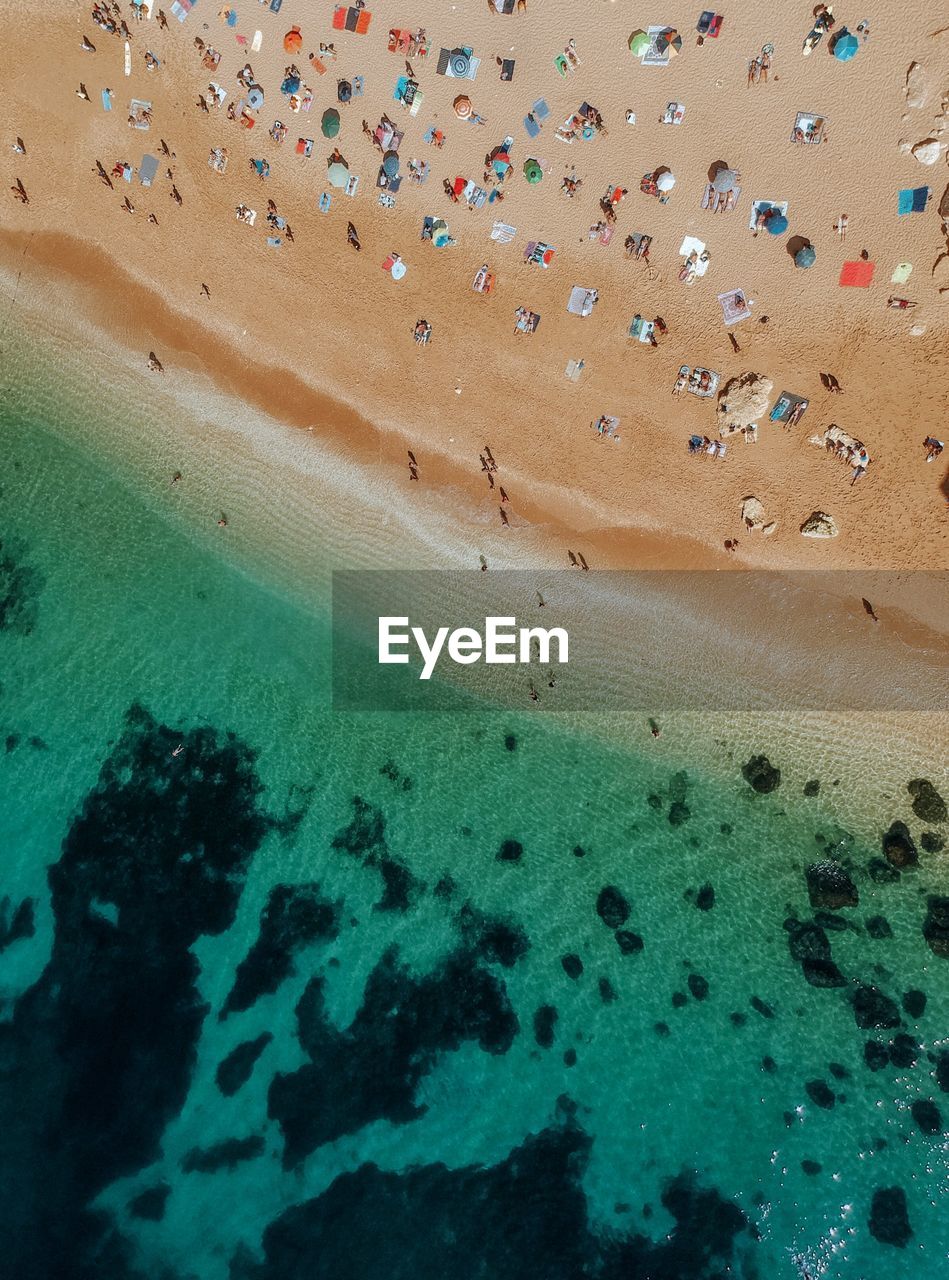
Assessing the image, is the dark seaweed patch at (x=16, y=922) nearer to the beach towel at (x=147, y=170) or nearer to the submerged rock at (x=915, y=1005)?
the beach towel at (x=147, y=170)

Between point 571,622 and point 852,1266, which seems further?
point 571,622

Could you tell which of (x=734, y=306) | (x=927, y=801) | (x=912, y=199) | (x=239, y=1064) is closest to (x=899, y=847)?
(x=927, y=801)

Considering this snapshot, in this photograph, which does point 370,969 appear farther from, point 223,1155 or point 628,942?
point 628,942

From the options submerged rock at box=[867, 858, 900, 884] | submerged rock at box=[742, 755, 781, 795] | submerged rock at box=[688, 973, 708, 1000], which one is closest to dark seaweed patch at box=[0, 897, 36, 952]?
submerged rock at box=[688, 973, 708, 1000]

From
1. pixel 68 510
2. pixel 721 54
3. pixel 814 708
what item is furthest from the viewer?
pixel 68 510

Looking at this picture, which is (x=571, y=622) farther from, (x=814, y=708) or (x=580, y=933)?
(x=580, y=933)

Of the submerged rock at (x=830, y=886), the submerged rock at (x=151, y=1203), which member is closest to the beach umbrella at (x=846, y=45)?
the submerged rock at (x=830, y=886)

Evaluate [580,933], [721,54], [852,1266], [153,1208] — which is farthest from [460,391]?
[852,1266]
